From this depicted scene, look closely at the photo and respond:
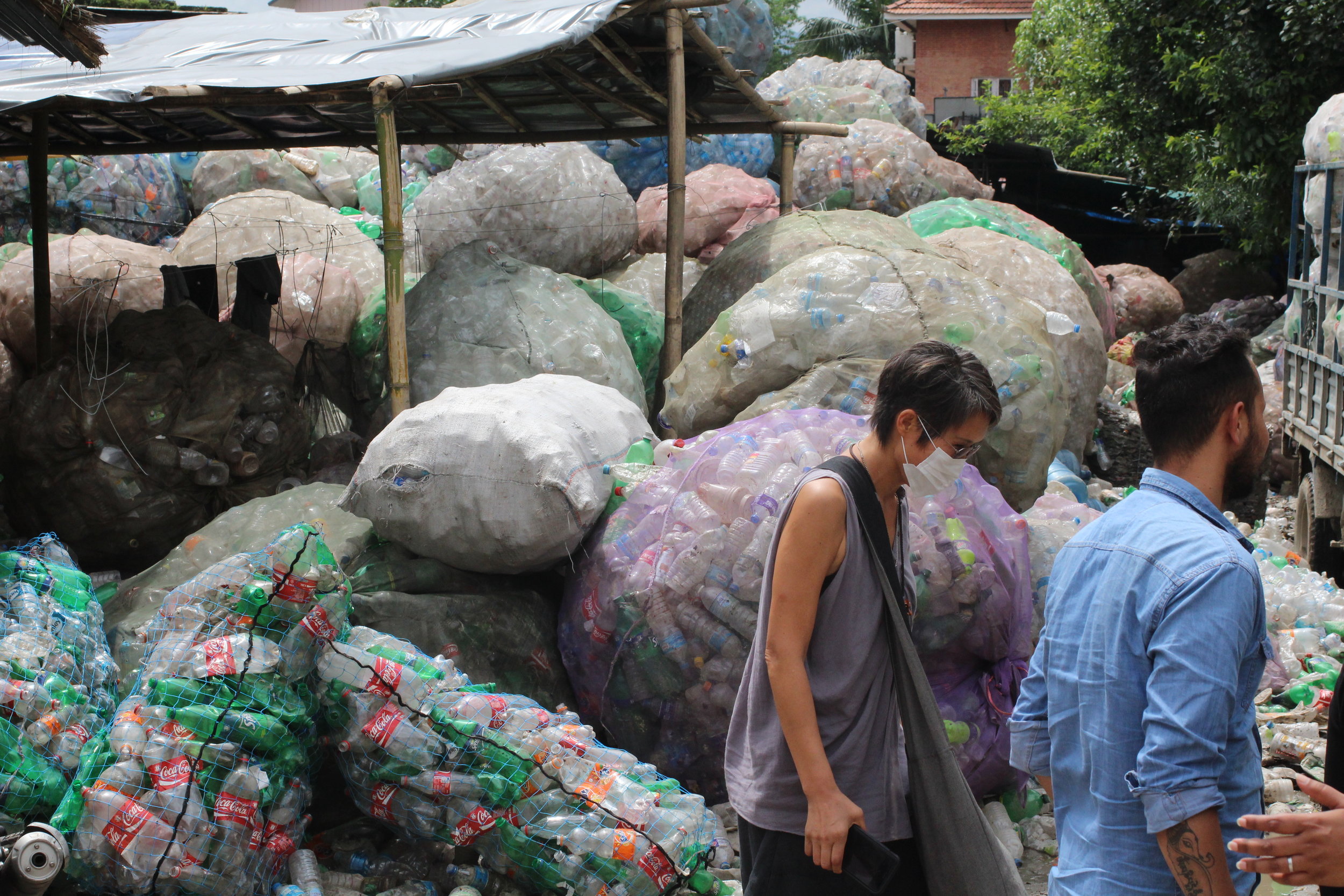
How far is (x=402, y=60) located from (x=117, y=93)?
113cm

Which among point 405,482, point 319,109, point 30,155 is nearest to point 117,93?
point 405,482

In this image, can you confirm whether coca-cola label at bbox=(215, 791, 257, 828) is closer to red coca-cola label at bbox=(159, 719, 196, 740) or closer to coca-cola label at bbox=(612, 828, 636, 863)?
red coca-cola label at bbox=(159, 719, 196, 740)

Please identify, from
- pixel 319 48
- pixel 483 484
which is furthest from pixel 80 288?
pixel 483 484

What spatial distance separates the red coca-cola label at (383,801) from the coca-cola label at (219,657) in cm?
47

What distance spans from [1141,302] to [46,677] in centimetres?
1128

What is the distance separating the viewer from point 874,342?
4027 millimetres

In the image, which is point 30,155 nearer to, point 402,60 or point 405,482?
point 402,60

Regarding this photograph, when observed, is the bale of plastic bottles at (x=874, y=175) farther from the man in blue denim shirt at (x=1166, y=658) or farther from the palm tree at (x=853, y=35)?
the palm tree at (x=853, y=35)

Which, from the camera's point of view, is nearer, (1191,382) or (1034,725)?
(1191,382)

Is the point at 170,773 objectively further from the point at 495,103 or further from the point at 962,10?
the point at 962,10

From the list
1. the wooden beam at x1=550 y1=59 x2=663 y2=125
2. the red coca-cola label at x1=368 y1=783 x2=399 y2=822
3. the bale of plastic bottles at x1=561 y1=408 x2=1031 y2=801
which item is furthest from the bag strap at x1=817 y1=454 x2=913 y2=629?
the wooden beam at x1=550 y1=59 x2=663 y2=125

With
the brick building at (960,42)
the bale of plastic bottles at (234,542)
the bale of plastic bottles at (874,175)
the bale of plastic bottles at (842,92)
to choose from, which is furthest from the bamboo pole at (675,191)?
the brick building at (960,42)

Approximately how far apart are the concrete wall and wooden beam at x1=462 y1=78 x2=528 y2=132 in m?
24.3

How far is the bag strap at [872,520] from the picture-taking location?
1756 millimetres
